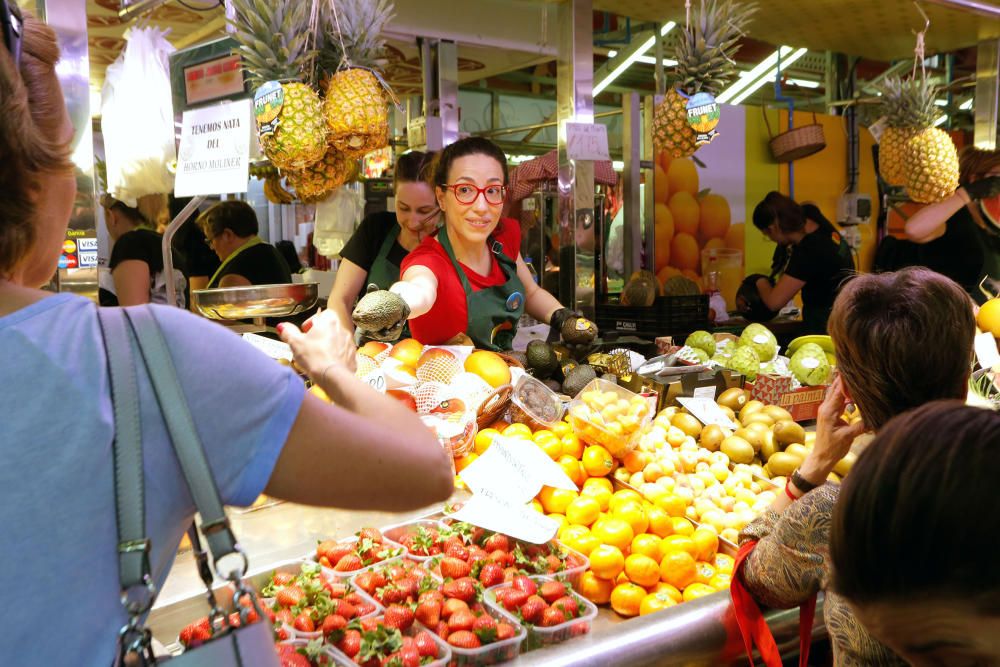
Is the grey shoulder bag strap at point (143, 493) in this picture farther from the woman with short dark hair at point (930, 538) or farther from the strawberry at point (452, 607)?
the strawberry at point (452, 607)

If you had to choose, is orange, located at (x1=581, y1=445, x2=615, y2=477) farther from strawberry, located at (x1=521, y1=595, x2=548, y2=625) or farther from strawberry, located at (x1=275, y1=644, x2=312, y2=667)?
strawberry, located at (x1=275, y1=644, x2=312, y2=667)

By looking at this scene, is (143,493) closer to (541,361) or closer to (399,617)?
(399,617)

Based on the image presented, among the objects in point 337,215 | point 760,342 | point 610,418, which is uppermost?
point 337,215

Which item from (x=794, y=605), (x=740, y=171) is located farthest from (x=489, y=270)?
(x=740, y=171)

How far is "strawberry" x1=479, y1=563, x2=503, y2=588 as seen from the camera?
200 centimetres

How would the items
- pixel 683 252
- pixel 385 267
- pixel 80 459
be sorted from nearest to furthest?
1. pixel 80 459
2. pixel 385 267
3. pixel 683 252

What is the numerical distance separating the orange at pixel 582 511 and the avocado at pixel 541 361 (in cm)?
90

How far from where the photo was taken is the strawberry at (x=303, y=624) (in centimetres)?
177

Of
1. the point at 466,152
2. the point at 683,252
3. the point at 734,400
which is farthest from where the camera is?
the point at 683,252

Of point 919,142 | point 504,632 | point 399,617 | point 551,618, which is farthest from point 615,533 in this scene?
point 919,142

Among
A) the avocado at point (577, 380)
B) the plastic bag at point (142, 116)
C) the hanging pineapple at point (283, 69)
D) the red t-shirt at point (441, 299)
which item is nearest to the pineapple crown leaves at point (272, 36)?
the hanging pineapple at point (283, 69)

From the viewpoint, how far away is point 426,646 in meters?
1.74

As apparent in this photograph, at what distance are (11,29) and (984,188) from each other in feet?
18.9

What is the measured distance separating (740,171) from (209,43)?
6.12 meters
